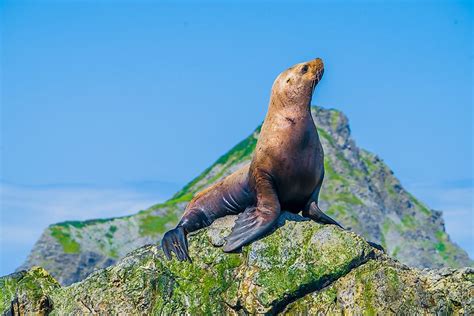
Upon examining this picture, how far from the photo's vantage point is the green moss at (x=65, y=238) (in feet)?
408

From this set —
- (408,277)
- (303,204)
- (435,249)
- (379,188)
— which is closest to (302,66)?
(303,204)

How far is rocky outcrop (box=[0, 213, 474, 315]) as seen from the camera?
16875mm

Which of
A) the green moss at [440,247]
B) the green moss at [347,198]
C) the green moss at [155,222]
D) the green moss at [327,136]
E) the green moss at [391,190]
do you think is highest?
the green moss at [327,136]

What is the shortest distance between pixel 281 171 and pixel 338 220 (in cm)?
11245

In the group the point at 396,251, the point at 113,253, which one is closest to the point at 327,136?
the point at 396,251

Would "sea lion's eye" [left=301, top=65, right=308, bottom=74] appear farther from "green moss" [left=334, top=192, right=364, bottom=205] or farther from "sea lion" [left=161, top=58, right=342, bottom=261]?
"green moss" [left=334, top=192, right=364, bottom=205]

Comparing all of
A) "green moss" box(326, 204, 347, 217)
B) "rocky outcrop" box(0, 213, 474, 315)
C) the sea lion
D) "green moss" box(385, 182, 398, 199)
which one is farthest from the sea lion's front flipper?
"green moss" box(385, 182, 398, 199)

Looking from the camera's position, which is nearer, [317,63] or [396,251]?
[317,63]

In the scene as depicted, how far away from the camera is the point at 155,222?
126m

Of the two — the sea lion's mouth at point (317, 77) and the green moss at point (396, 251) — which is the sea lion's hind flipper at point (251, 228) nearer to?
the sea lion's mouth at point (317, 77)

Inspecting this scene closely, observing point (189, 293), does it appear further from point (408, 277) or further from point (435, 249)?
point (435, 249)

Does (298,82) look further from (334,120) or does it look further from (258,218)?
(334,120)

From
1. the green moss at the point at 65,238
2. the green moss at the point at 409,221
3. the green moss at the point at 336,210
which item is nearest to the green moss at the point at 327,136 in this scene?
the green moss at the point at 409,221

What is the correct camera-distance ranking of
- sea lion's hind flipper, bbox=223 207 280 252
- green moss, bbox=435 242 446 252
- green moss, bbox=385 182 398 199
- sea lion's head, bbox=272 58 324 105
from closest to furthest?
sea lion's hind flipper, bbox=223 207 280 252, sea lion's head, bbox=272 58 324 105, green moss, bbox=435 242 446 252, green moss, bbox=385 182 398 199
